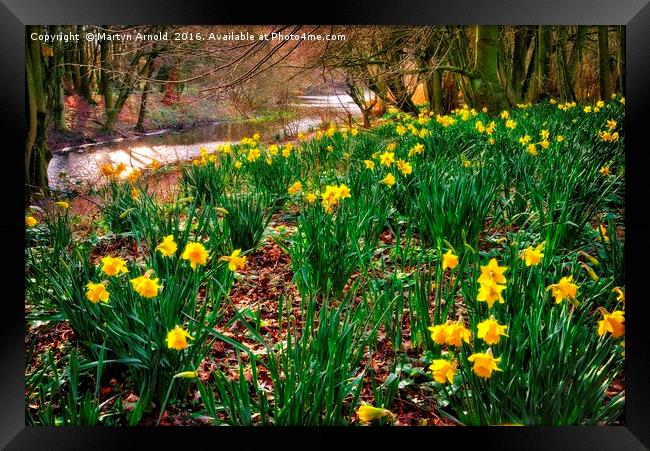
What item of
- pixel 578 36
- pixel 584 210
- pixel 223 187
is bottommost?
pixel 584 210

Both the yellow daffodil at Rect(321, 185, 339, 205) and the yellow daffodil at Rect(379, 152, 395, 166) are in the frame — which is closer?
the yellow daffodil at Rect(321, 185, 339, 205)

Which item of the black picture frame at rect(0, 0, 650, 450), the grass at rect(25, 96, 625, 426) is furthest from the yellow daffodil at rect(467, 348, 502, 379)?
the black picture frame at rect(0, 0, 650, 450)

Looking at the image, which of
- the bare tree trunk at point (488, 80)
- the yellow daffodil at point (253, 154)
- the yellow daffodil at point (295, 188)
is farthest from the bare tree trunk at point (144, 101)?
the bare tree trunk at point (488, 80)

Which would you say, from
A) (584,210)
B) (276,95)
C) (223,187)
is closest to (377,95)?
(276,95)

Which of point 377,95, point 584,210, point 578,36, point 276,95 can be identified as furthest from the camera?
point 377,95

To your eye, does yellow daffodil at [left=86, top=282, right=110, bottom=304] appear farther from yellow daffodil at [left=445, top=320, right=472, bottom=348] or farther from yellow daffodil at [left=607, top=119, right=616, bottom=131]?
yellow daffodil at [left=607, top=119, right=616, bottom=131]

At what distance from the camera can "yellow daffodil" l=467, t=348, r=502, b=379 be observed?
1.29 m

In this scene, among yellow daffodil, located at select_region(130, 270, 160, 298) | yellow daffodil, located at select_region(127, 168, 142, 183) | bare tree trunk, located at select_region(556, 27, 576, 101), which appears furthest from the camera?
bare tree trunk, located at select_region(556, 27, 576, 101)

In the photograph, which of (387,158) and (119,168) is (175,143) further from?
(387,158)

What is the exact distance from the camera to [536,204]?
221 cm

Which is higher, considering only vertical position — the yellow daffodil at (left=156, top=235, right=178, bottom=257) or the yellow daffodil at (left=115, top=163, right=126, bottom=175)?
the yellow daffodil at (left=115, top=163, right=126, bottom=175)

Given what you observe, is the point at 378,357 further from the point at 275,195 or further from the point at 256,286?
the point at 275,195

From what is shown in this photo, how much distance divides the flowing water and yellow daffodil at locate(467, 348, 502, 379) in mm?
1608
